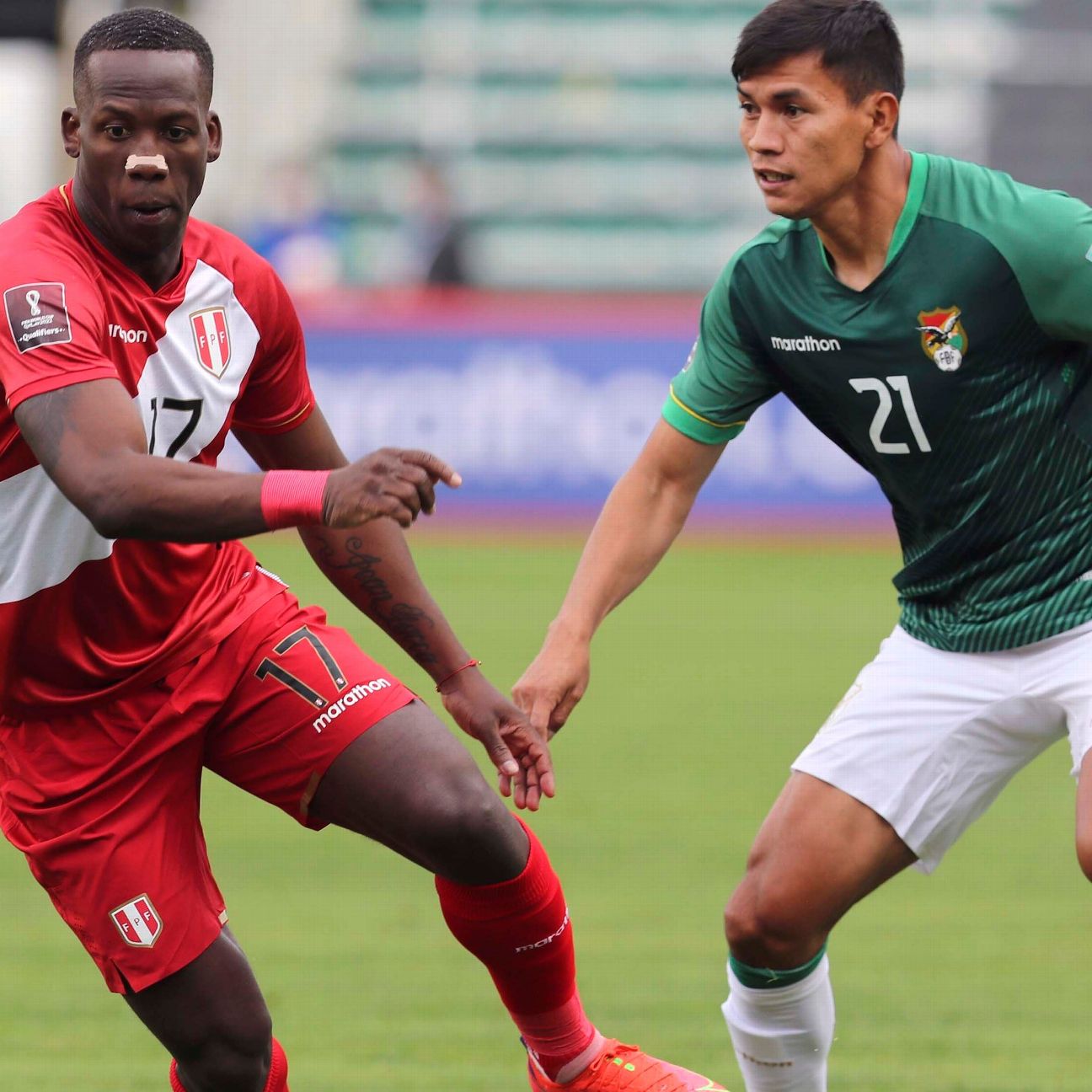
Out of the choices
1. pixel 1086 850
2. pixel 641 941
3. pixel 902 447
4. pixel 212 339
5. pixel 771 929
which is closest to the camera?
pixel 1086 850

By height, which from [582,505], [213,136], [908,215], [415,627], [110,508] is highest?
[213,136]

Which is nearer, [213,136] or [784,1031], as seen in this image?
[213,136]

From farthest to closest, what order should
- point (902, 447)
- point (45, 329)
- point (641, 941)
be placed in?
point (641, 941) → point (902, 447) → point (45, 329)

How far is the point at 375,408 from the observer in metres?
14.9

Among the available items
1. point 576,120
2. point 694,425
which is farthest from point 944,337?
point 576,120

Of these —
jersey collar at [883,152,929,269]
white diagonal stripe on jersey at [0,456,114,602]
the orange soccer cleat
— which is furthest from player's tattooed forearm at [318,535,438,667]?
jersey collar at [883,152,929,269]

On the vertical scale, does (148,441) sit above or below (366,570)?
above

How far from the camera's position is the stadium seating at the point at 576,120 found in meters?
20.2

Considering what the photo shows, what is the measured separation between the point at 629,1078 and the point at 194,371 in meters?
1.83

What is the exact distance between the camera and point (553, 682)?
4.57m

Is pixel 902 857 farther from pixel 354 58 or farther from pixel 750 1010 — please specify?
pixel 354 58

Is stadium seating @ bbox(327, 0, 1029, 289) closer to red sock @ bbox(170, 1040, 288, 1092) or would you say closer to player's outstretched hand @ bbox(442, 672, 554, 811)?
player's outstretched hand @ bbox(442, 672, 554, 811)

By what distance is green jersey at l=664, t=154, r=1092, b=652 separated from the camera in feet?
14.3

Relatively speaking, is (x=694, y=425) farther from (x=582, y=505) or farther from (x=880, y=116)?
(x=582, y=505)
